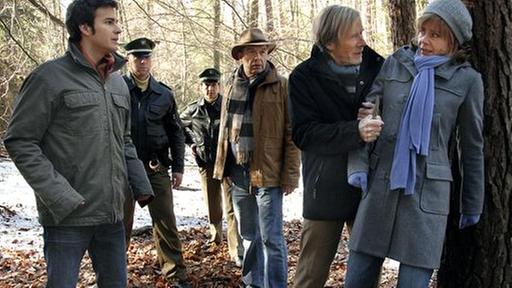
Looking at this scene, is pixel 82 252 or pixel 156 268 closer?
pixel 82 252

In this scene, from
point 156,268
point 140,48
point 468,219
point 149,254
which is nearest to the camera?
point 468,219

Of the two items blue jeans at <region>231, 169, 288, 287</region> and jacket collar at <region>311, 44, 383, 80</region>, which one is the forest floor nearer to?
blue jeans at <region>231, 169, 288, 287</region>

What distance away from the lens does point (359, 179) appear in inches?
116

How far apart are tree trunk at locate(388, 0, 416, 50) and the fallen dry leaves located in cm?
216

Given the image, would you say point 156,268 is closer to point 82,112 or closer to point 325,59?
point 82,112

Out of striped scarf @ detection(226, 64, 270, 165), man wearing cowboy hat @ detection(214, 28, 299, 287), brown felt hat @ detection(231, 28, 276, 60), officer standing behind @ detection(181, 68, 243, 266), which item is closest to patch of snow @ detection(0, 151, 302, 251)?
officer standing behind @ detection(181, 68, 243, 266)

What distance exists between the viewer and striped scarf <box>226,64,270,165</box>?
4.69 meters

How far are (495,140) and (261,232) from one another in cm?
208

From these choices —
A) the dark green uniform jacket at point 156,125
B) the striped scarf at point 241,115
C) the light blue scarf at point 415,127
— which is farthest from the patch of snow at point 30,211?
the light blue scarf at point 415,127

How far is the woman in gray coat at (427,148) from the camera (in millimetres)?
2799

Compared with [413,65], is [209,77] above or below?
above

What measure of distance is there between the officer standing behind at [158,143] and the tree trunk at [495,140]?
301cm

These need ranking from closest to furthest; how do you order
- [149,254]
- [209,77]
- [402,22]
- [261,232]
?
[261,232]
[402,22]
[149,254]
[209,77]

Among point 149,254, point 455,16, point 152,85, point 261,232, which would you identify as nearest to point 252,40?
point 152,85
